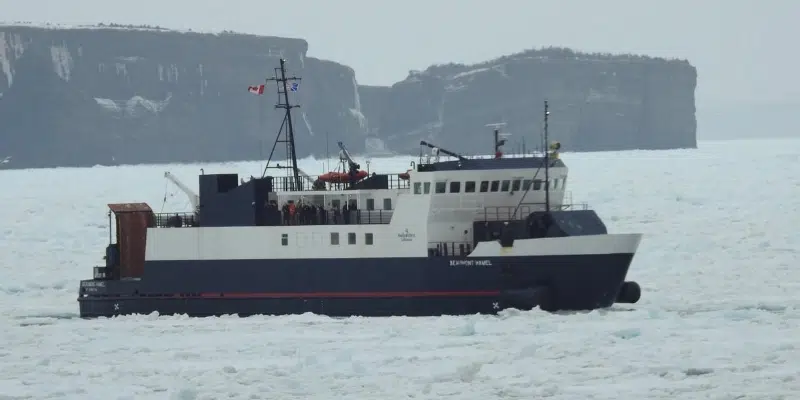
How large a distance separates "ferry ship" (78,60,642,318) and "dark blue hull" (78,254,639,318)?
0.08ft

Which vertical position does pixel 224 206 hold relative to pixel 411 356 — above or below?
above

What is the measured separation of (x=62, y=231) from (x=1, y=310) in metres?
28.1

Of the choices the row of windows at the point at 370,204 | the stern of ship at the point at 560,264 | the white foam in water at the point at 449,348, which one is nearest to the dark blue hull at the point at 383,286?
the stern of ship at the point at 560,264

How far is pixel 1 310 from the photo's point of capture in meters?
34.9

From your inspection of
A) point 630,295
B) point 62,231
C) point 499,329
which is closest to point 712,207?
point 62,231

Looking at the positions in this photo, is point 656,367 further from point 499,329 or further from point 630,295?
point 630,295

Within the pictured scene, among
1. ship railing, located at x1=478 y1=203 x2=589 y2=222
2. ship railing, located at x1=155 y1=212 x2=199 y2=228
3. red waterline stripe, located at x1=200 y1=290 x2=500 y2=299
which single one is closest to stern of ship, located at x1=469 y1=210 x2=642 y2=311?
red waterline stripe, located at x1=200 y1=290 x2=500 y2=299

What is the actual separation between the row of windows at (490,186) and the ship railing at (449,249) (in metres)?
1.29

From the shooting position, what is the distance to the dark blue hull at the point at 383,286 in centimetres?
3089

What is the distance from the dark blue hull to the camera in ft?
101

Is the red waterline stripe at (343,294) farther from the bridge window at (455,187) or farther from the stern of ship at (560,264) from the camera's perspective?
the bridge window at (455,187)

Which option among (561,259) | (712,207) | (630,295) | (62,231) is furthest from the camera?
(712,207)

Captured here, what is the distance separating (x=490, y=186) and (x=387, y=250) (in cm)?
314

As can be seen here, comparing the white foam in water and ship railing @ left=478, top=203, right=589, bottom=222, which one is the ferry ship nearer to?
ship railing @ left=478, top=203, right=589, bottom=222
